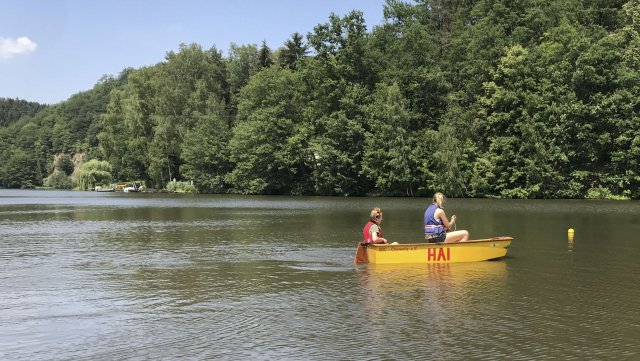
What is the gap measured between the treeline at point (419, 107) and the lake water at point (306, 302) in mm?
44316

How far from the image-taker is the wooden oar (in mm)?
19219

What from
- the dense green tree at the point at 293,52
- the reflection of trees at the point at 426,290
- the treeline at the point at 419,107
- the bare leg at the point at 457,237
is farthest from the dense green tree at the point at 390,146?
the reflection of trees at the point at 426,290

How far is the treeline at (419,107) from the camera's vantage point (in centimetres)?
6738

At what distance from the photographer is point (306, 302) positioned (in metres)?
13.6

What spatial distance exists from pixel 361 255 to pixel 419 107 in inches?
2596

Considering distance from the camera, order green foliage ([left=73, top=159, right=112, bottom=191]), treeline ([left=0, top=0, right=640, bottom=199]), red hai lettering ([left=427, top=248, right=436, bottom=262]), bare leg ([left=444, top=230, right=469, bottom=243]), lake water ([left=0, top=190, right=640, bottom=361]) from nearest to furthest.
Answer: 1. lake water ([left=0, top=190, right=640, bottom=361])
2. red hai lettering ([left=427, top=248, right=436, bottom=262])
3. bare leg ([left=444, top=230, right=469, bottom=243])
4. treeline ([left=0, top=0, right=640, bottom=199])
5. green foliage ([left=73, top=159, right=112, bottom=191])

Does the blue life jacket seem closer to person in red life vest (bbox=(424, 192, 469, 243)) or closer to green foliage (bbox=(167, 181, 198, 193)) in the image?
person in red life vest (bbox=(424, 192, 469, 243))

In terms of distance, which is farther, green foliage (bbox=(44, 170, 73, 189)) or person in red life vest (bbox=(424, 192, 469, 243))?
green foliage (bbox=(44, 170, 73, 189))

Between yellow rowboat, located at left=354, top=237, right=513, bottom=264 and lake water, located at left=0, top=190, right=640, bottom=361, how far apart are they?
1.62 feet

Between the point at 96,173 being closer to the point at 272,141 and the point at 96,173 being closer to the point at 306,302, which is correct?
the point at 272,141

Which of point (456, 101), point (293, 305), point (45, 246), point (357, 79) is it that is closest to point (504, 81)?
point (456, 101)

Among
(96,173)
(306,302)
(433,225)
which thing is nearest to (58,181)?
(96,173)

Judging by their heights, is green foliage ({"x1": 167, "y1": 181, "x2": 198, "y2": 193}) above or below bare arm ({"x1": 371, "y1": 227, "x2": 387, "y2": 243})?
above

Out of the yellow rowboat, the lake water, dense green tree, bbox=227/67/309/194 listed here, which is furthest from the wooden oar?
dense green tree, bbox=227/67/309/194
